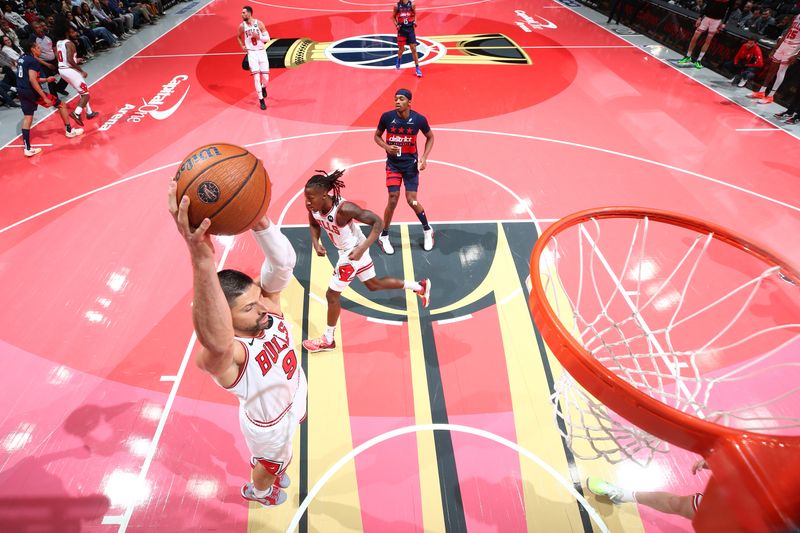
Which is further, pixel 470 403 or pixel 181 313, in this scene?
pixel 181 313

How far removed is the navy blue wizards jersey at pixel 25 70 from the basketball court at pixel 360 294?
37.3 inches

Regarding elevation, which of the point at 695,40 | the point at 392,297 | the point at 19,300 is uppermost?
the point at 695,40

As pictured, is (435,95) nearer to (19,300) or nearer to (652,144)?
(652,144)

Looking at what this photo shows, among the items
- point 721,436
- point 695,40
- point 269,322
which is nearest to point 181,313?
point 269,322

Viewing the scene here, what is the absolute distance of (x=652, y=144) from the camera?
7523mm

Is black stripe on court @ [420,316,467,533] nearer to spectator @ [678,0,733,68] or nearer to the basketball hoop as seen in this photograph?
the basketball hoop

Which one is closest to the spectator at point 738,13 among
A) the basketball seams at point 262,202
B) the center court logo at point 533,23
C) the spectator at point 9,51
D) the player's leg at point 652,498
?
the center court logo at point 533,23

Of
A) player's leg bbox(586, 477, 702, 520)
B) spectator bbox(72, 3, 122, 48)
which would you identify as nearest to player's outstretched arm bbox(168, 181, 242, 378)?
player's leg bbox(586, 477, 702, 520)

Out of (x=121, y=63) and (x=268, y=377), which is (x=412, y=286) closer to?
(x=268, y=377)

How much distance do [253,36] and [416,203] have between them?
5091 millimetres

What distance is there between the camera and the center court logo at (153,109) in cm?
842

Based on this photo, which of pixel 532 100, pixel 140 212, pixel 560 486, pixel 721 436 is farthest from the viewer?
pixel 532 100

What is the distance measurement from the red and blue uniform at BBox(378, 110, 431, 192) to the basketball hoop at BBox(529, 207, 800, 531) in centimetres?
181

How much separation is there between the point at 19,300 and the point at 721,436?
6196 millimetres
